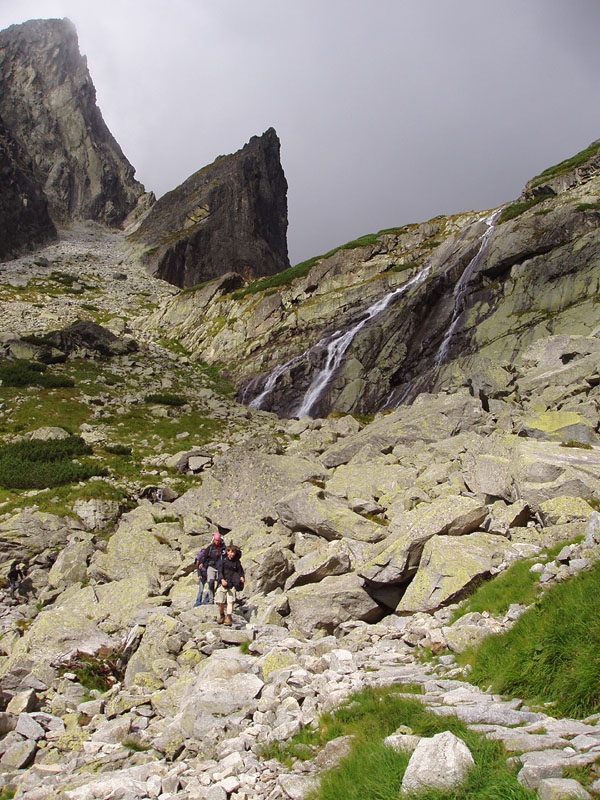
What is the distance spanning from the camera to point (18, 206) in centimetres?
9150

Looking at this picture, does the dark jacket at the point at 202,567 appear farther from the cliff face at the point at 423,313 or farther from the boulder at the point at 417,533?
the cliff face at the point at 423,313

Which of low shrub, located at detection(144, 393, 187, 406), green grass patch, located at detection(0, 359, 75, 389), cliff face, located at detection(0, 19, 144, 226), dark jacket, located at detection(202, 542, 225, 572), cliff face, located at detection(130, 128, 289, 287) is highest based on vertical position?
cliff face, located at detection(0, 19, 144, 226)

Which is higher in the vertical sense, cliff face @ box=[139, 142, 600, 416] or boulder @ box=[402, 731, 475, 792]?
cliff face @ box=[139, 142, 600, 416]

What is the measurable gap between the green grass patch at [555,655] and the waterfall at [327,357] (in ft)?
108

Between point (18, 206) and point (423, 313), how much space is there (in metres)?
84.9

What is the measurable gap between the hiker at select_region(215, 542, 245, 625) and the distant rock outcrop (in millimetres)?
92648

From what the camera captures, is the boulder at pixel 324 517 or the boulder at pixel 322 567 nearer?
the boulder at pixel 322 567

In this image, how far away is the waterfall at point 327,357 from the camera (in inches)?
1582

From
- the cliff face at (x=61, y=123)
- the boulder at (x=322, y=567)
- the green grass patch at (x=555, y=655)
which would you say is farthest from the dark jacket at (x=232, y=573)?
the cliff face at (x=61, y=123)

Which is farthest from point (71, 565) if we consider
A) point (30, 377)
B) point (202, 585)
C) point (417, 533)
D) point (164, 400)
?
point (30, 377)

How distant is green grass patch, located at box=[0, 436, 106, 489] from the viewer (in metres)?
21.7

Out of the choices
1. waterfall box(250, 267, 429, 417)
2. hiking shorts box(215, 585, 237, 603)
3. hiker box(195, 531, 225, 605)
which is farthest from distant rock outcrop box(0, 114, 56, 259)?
hiking shorts box(215, 585, 237, 603)

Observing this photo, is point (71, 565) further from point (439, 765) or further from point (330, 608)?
point (439, 765)

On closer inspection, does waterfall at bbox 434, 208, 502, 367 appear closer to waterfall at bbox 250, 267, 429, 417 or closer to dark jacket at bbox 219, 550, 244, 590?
waterfall at bbox 250, 267, 429, 417
